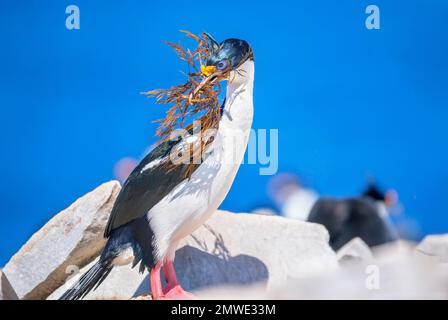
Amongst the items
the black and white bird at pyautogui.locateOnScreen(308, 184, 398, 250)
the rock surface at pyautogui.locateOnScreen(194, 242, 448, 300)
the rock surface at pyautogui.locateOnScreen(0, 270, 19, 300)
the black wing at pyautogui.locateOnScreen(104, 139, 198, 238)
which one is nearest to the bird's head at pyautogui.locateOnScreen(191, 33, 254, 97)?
the black wing at pyautogui.locateOnScreen(104, 139, 198, 238)

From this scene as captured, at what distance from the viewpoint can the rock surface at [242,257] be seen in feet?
9.83

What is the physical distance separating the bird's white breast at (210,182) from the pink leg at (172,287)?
→ 100 mm

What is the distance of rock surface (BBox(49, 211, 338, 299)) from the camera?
300cm

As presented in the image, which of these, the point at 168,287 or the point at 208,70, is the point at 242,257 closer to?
the point at 168,287

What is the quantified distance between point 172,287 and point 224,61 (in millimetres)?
896

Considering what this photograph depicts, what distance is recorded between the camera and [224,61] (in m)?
2.67

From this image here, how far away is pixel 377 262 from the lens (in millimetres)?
3230

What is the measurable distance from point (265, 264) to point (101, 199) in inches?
29.8

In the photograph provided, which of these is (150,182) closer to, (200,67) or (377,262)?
(200,67)

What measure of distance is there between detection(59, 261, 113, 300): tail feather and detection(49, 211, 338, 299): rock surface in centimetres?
29

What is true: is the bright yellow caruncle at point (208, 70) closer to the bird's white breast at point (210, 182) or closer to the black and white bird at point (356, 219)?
the bird's white breast at point (210, 182)

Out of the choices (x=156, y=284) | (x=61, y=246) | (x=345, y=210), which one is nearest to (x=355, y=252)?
(x=345, y=210)

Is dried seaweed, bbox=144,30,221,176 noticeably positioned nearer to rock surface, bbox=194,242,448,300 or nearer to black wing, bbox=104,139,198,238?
black wing, bbox=104,139,198,238
